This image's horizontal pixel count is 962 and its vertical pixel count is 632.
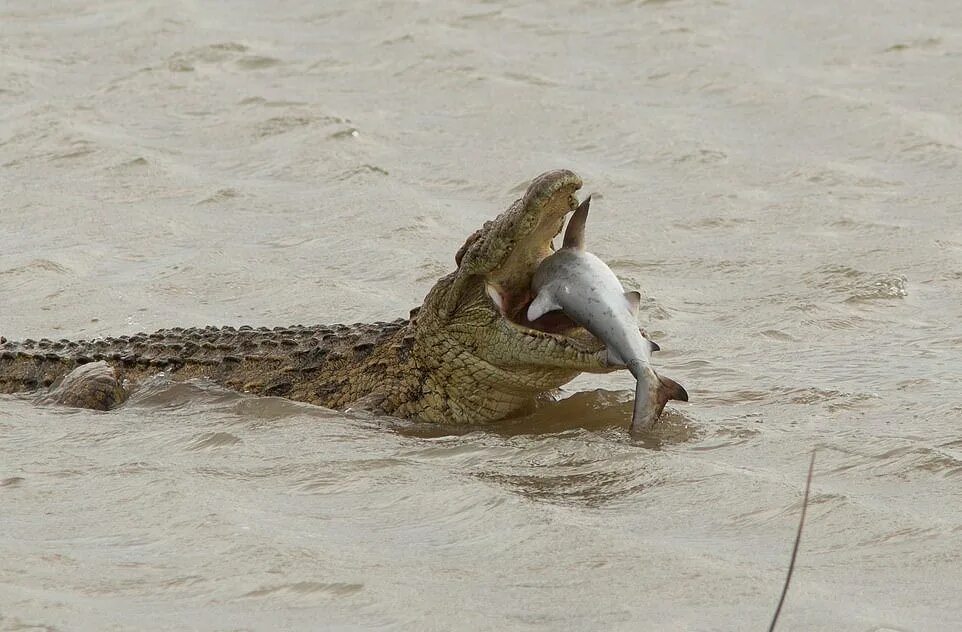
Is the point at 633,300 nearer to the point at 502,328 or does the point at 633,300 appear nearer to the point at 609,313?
the point at 609,313

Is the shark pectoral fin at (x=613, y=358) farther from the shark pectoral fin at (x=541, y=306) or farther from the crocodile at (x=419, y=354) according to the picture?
the shark pectoral fin at (x=541, y=306)

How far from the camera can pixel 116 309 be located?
9.85 m

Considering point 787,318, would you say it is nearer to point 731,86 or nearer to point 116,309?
point 116,309

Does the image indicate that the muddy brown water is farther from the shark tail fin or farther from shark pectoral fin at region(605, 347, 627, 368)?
shark pectoral fin at region(605, 347, 627, 368)

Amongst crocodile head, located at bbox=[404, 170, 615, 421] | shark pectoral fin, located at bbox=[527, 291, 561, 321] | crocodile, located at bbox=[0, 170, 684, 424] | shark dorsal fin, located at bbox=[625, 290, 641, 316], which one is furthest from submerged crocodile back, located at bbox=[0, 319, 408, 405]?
shark dorsal fin, located at bbox=[625, 290, 641, 316]

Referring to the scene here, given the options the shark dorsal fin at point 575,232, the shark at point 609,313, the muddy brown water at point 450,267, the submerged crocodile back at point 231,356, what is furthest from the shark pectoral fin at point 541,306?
the submerged crocodile back at point 231,356

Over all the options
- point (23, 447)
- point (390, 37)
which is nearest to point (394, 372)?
point (23, 447)

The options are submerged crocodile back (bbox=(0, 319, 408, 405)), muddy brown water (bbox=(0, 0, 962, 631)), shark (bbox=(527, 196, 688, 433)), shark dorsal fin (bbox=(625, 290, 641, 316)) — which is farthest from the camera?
submerged crocodile back (bbox=(0, 319, 408, 405))

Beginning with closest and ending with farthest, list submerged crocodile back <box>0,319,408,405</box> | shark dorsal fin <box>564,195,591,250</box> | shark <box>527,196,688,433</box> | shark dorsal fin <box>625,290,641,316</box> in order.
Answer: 1. shark <box>527,196,688,433</box>
2. shark dorsal fin <box>625,290,641,316</box>
3. shark dorsal fin <box>564,195,591,250</box>
4. submerged crocodile back <box>0,319,408,405</box>

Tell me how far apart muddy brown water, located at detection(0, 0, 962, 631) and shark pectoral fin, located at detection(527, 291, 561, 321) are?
54cm

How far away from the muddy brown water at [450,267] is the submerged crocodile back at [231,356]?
13 cm

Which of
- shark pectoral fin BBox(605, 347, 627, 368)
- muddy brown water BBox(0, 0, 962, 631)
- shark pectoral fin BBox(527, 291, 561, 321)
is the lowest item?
muddy brown water BBox(0, 0, 962, 631)

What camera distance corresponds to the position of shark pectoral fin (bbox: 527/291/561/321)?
6.93m

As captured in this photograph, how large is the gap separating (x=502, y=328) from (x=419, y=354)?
0.55 metres
